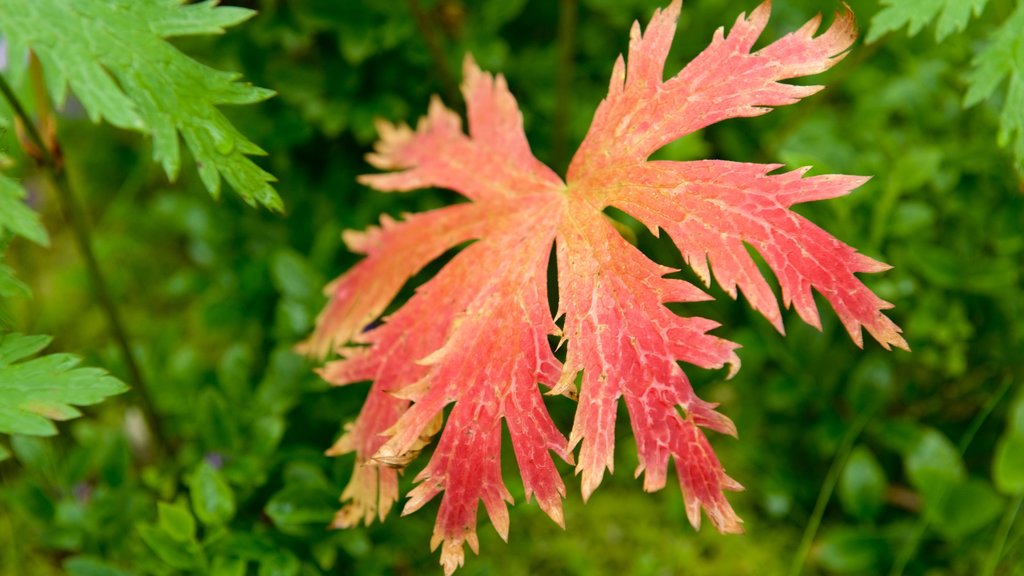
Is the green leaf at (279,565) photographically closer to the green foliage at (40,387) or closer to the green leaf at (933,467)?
the green foliage at (40,387)

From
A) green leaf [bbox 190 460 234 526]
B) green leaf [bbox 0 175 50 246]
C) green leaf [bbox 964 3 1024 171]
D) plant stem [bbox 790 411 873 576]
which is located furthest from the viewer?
plant stem [bbox 790 411 873 576]

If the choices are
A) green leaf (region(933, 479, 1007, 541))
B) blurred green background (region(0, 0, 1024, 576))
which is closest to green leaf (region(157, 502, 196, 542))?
blurred green background (region(0, 0, 1024, 576))

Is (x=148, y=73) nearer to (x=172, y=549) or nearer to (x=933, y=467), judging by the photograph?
(x=172, y=549)

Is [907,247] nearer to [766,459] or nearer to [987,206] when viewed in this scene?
[987,206]

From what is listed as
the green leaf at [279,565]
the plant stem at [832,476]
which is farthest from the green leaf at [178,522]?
the plant stem at [832,476]

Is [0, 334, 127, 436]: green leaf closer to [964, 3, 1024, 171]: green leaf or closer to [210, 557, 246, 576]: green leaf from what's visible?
[210, 557, 246, 576]: green leaf

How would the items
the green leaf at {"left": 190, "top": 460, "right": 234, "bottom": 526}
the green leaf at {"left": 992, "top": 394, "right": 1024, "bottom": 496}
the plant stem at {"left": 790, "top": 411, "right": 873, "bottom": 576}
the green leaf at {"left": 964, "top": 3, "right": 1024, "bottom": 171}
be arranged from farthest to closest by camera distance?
the plant stem at {"left": 790, "top": 411, "right": 873, "bottom": 576} → the green leaf at {"left": 992, "top": 394, "right": 1024, "bottom": 496} → the green leaf at {"left": 190, "top": 460, "right": 234, "bottom": 526} → the green leaf at {"left": 964, "top": 3, "right": 1024, "bottom": 171}
